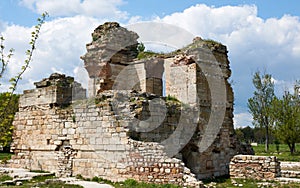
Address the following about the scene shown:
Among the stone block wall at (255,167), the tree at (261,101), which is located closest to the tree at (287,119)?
the tree at (261,101)

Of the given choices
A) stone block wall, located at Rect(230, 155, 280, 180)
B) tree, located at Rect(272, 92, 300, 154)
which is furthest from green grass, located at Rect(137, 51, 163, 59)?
tree, located at Rect(272, 92, 300, 154)

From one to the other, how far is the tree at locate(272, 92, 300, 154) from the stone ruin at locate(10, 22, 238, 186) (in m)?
16.8

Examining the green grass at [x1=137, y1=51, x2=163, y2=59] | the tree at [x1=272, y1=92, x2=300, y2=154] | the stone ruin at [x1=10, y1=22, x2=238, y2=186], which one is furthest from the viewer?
the tree at [x1=272, y1=92, x2=300, y2=154]

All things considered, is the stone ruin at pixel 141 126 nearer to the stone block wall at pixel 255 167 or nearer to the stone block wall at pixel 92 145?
the stone block wall at pixel 92 145

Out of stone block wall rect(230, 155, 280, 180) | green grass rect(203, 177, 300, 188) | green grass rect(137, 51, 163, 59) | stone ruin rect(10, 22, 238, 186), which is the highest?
green grass rect(137, 51, 163, 59)

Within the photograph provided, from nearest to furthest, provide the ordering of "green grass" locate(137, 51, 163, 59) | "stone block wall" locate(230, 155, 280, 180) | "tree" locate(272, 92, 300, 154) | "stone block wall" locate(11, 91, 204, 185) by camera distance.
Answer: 1. "stone block wall" locate(11, 91, 204, 185)
2. "stone block wall" locate(230, 155, 280, 180)
3. "green grass" locate(137, 51, 163, 59)
4. "tree" locate(272, 92, 300, 154)

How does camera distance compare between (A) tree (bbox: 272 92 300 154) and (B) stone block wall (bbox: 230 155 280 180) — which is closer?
(B) stone block wall (bbox: 230 155 280 180)

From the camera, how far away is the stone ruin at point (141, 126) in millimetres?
11891

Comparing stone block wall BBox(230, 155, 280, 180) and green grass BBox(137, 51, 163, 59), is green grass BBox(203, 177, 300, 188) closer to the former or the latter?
stone block wall BBox(230, 155, 280, 180)

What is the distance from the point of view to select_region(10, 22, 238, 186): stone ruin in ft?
39.0

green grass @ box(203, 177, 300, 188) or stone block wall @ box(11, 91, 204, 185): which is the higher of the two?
stone block wall @ box(11, 91, 204, 185)

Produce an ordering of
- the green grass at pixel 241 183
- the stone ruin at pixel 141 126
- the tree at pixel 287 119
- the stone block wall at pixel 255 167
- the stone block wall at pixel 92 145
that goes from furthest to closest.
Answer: the tree at pixel 287 119, the stone block wall at pixel 255 167, the green grass at pixel 241 183, the stone ruin at pixel 141 126, the stone block wall at pixel 92 145

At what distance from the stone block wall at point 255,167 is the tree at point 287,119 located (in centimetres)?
A: 1904

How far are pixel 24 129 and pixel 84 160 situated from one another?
387 cm
